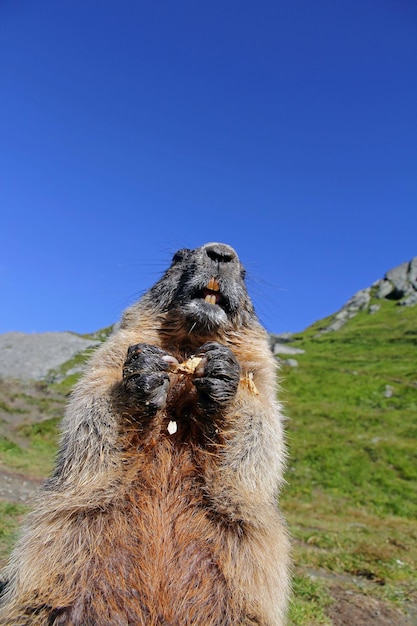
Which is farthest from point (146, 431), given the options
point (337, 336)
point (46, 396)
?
point (337, 336)

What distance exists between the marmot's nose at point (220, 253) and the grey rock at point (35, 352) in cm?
3622

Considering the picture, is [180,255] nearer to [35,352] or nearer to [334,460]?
[334,460]

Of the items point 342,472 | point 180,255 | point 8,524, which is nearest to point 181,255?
point 180,255

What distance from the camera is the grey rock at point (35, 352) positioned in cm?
4103

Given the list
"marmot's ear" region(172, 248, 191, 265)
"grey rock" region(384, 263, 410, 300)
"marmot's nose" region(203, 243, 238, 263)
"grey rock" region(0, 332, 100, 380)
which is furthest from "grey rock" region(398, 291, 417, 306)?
"marmot's nose" region(203, 243, 238, 263)

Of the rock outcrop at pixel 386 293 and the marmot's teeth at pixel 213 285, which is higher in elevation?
the rock outcrop at pixel 386 293

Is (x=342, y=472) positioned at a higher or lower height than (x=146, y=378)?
lower

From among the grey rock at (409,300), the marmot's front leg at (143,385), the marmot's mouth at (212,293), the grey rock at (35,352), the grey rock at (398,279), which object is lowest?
the marmot's front leg at (143,385)

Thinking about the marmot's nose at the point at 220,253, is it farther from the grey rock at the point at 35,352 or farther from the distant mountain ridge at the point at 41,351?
the grey rock at the point at 35,352

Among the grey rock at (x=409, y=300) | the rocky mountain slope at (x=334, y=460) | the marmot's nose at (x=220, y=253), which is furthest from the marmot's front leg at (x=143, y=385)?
the grey rock at (x=409, y=300)

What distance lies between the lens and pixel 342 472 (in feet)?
65.1

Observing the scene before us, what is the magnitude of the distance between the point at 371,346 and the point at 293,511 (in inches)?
1697

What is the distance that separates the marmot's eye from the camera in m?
5.73

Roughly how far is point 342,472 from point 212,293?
17372mm
